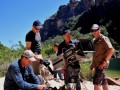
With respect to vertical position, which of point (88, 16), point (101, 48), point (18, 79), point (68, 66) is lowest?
point (18, 79)

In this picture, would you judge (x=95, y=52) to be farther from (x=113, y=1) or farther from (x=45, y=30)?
(x=45, y=30)

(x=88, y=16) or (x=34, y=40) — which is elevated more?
(x=88, y=16)

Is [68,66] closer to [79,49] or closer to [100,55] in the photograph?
[79,49]

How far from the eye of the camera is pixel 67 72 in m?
7.36

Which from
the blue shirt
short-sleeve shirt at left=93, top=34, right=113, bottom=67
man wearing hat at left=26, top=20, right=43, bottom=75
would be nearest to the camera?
short-sleeve shirt at left=93, top=34, right=113, bottom=67

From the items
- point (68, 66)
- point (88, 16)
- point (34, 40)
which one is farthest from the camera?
point (88, 16)

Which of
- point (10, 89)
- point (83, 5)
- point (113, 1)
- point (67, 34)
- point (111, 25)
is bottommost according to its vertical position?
point (10, 89)

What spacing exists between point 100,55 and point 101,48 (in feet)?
0.46

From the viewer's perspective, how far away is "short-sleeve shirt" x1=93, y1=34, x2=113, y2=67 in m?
6.64

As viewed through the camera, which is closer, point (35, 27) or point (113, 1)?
point (35, 27)

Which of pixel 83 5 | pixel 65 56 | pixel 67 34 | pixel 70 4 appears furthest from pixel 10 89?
pixel 70 4

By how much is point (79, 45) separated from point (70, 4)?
171548mm

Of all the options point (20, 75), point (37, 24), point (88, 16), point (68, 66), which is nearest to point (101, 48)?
point (68, 66)

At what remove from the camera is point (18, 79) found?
5820mm
